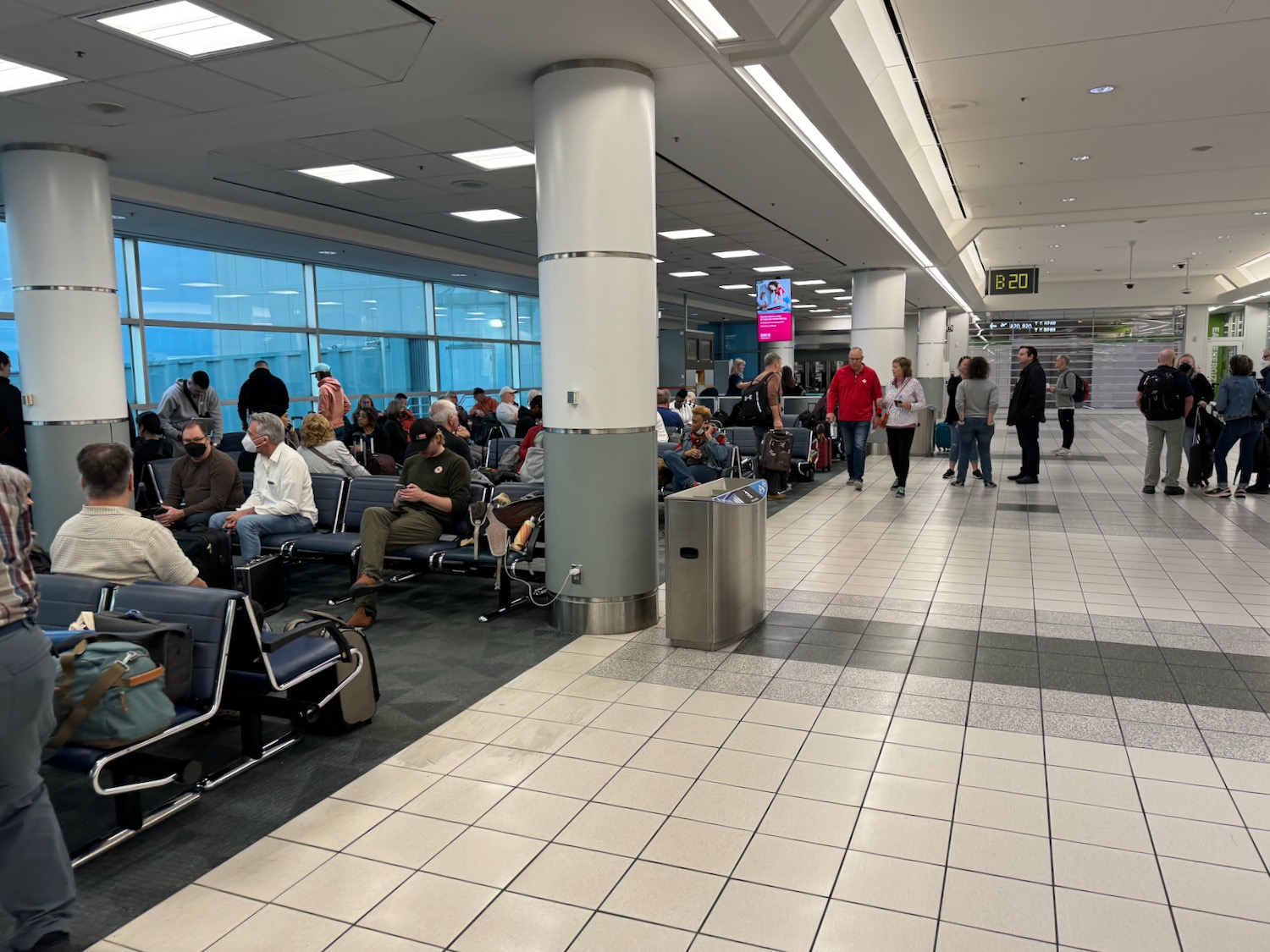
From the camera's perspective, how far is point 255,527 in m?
6.31

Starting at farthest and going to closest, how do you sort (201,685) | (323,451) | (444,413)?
1. (444,413)
2. (323,451)
3. (201,685)

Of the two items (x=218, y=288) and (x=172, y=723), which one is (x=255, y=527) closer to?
(x=172, y=723)

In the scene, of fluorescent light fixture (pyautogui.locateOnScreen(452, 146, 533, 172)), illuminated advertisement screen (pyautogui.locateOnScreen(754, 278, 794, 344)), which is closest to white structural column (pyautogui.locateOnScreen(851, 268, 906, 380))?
illuminated advertisement screen (pyautogui.locateOnScreen(754, 278, 794, 344))

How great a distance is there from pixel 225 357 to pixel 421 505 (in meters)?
8.65

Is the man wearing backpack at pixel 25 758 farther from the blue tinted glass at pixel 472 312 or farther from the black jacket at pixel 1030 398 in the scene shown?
the blue tinted glass at pixel 472 312

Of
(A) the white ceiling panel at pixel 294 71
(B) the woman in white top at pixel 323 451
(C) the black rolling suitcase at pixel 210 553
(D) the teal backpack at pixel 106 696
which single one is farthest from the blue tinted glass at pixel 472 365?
(D) the teal backpack at pixel 106 696

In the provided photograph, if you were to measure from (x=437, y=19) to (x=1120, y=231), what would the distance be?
16.8 m

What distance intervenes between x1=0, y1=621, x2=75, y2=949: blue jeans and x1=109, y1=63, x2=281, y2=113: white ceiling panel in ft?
13.5

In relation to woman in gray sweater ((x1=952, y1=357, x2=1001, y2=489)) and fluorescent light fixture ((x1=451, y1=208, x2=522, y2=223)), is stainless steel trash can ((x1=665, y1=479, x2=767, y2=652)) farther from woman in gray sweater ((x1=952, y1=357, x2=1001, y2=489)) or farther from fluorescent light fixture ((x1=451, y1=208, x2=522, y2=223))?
woman in gray sweater ((x1=952, y1=357, x2=1001, y2=489))

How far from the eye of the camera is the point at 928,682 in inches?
180

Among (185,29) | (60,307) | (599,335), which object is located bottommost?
(599,335)

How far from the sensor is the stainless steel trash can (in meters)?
5.03

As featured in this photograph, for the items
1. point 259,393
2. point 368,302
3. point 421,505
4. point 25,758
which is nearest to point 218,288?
point 259,393

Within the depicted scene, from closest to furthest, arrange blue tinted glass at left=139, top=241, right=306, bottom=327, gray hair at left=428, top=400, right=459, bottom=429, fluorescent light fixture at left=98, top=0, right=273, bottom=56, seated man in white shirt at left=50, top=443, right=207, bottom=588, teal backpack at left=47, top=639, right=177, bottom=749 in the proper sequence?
1. teal backpack at left=47, top=639, right=177, bottom=749
2. seated man in white shirt at left=50, top=443, right=207, bottom=588
3. fluorescent light fixture at left=98, top=0, right=273, bottom=56
4. gray hair at left=428, top=400, right=459, bottom=429
5. blue tinted glass at left=139, top=241, right=306, bottom=327
